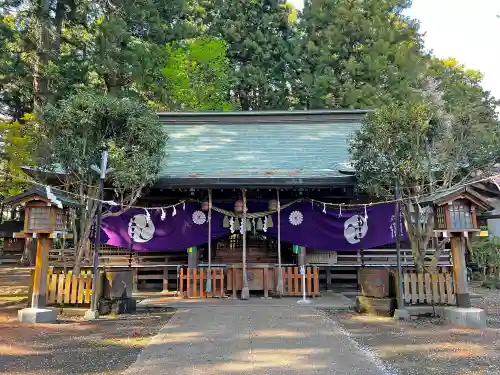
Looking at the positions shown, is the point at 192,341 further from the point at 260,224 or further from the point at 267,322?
the point at 260,224

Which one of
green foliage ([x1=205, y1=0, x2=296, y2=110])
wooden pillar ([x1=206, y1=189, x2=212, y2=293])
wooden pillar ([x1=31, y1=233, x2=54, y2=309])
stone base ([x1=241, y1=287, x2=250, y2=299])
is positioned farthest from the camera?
green foliage ([x1=205, y1=0, x2=296, y2=110])

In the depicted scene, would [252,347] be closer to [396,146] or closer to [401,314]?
[401,314]

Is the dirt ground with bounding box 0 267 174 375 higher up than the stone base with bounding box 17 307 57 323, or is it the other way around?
the stone base with bounding box 17 307 57 323

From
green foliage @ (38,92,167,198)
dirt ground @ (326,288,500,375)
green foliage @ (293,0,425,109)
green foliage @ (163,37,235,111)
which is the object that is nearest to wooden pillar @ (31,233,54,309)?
green foliage @ (38,92,167,198)

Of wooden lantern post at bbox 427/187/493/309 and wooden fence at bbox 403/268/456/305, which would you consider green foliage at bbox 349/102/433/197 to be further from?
wooden fence at bbox 403/268/456/305

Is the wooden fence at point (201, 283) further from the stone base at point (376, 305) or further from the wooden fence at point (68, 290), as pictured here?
the stone base at point (376, 305)

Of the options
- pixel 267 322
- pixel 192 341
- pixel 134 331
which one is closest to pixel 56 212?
pixel 134 331

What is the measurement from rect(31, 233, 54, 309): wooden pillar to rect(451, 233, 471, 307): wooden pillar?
26.2 ft

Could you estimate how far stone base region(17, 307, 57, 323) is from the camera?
23.2 feet

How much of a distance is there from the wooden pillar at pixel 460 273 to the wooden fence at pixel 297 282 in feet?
11.7

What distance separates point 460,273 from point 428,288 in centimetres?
93

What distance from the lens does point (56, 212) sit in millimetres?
7668

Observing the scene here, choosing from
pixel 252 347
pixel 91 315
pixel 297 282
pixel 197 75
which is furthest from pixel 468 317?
pixel 197 75

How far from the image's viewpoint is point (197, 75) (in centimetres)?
2414
